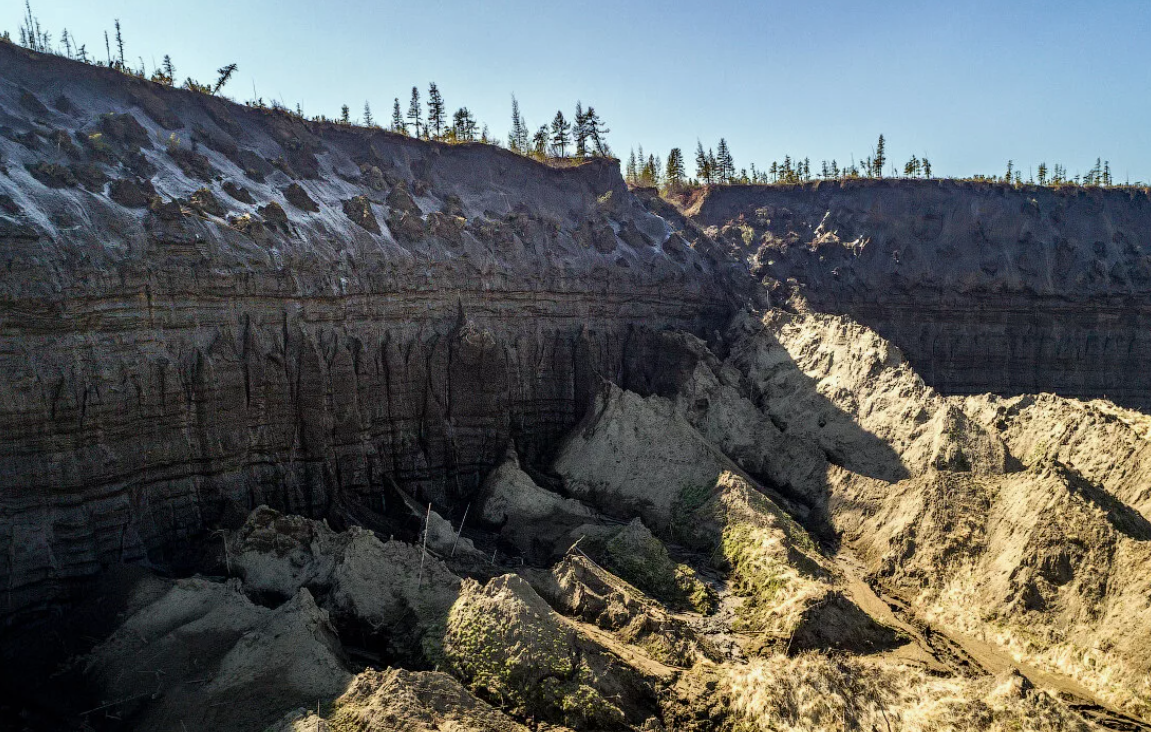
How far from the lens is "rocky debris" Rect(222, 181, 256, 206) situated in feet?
69.9

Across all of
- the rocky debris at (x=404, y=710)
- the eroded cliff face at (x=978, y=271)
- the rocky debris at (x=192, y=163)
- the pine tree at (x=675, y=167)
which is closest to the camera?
the rocky debris at (x=404, y=710)

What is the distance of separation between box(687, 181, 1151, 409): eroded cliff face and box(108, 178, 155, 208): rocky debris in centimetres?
3004

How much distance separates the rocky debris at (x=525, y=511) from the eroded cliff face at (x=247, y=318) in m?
2.51

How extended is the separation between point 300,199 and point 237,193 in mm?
2006

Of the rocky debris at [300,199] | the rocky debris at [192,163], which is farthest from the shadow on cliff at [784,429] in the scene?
the rocky debris at [192,163]

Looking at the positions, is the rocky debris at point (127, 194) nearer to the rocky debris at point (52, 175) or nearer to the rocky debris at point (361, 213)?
the rocky debris at point (52, 175)

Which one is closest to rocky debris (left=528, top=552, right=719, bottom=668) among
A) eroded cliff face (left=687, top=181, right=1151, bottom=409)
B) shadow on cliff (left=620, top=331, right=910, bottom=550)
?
shadow on cliff (left=620, top=331, right=910, bottom=550)

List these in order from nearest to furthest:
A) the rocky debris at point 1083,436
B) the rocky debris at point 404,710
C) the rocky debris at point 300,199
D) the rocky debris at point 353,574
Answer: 1. the rocky debris at point 404,710
2. the rocky debris at point 353,574
3. the rocky debris at point 1083,436
4. the rocky debris at point 300,199

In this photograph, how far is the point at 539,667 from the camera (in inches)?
458

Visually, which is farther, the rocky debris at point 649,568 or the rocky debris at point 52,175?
the rocky debris at point 52,175

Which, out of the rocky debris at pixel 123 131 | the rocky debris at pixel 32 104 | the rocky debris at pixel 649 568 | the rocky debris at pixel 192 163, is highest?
the rocky debris at pixel 32 104

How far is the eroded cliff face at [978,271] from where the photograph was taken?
37031 mm

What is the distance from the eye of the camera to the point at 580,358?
27219 mm

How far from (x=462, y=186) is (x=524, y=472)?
15.6 meters
